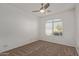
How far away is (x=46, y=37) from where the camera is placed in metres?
1.08

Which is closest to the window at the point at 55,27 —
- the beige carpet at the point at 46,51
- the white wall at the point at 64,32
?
the white wall at the point at 64,32

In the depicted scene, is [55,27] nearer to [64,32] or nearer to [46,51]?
[64,32]

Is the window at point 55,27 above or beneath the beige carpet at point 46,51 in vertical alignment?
above

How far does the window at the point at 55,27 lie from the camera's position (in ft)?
3.03

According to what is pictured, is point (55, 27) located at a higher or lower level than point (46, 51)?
higher

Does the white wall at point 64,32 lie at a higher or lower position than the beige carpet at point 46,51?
higher

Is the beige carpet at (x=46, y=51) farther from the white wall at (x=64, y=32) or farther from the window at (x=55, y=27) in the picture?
the window at (x=55, y=27)

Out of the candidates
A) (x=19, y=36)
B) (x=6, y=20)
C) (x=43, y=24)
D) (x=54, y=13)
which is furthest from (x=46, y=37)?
(x=6, y=20)

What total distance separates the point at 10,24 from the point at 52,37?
1.12 m

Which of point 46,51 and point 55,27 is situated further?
point 46,51

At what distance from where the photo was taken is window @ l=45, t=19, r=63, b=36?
3.03 ft

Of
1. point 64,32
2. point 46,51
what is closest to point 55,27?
point 64,32

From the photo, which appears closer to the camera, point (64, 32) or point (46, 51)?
point (64, 32)

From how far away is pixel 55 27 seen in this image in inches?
36.9
